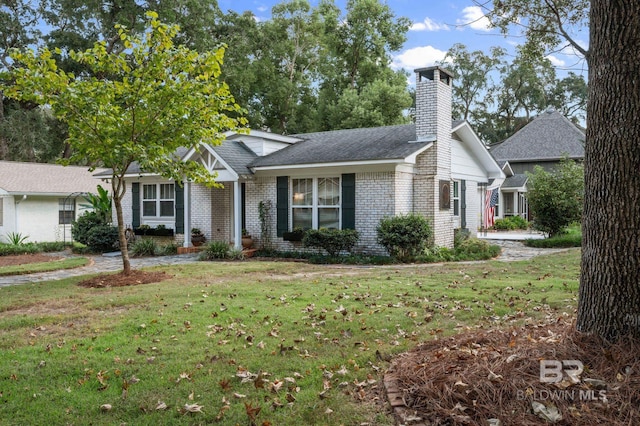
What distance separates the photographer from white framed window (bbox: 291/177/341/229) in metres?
14.6

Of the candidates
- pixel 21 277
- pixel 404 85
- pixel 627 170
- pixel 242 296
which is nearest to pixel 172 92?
pixel 242 296

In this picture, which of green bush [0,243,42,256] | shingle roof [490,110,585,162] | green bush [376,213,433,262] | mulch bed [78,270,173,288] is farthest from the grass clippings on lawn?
shingle roof [490,110,585,162]

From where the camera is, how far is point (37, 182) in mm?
22344

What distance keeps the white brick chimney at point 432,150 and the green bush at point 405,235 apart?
1038mm

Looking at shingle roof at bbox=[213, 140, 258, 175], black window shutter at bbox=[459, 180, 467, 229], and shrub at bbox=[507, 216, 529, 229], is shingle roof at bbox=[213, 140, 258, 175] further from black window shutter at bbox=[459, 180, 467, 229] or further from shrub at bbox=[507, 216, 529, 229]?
shrub at bbox=[507, 216, 529, 229]

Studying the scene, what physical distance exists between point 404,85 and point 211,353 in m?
29.4

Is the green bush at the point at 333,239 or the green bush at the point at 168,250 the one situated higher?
the green bush at the point at 333,239

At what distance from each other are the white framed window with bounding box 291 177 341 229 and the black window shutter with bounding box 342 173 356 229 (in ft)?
1.00

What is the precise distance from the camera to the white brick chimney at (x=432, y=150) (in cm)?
1412

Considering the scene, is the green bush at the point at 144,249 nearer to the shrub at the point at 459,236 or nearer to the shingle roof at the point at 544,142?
the shrub at the point at 459,236

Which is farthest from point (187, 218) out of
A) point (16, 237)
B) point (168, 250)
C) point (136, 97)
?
point (16, 237)

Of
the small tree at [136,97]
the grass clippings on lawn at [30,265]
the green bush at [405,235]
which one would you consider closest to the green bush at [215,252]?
the grass clippings on lawn at [30,265]

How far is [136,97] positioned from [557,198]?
47.1ft

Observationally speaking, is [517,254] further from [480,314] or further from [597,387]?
[597,387]
